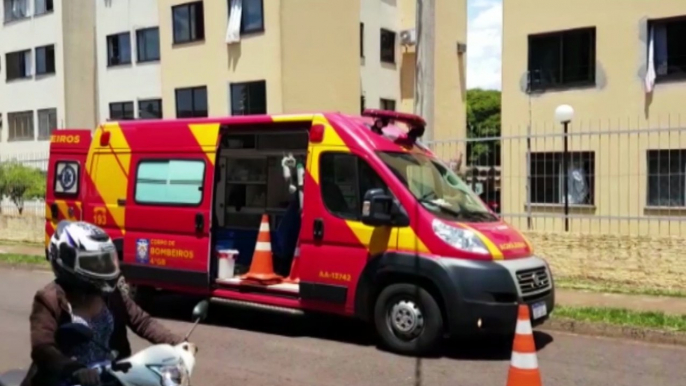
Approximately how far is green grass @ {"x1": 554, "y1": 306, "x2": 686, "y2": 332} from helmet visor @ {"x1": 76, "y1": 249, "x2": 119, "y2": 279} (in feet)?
22.9

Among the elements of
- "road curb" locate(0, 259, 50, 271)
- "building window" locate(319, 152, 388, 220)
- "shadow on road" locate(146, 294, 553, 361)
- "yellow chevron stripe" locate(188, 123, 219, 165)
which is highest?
"yellow chevron stripe" locate(188, 123, 219, 165)

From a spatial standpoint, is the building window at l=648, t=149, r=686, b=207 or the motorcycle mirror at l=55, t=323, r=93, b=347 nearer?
the motorcycle mirror at l=55, t=323, r=93, b=347

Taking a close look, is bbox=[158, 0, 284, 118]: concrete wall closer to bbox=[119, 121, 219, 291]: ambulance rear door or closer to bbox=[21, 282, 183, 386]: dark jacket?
bbox=[119, 121, 219, 291]: ambulance rear door

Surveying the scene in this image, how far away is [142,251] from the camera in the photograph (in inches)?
391

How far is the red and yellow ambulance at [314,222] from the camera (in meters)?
7.70

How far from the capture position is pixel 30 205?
73.4ft

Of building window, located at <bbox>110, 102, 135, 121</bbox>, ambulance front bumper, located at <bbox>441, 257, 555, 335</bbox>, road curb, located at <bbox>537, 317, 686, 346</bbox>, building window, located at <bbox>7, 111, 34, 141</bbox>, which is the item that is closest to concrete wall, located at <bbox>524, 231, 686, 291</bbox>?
road curb, located at <bbox>537, 317, 686, 346</bbox>

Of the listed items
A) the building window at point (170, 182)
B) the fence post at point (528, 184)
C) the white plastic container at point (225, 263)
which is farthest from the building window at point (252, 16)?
the white plastic container at point (225, 263)

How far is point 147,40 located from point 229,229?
22790 mm

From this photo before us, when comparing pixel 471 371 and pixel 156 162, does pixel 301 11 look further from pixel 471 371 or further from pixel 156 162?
pixel 471 371

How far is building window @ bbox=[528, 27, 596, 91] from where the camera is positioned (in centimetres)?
1791

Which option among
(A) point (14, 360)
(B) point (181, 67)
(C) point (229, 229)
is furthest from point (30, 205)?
(A) point (14, 360)

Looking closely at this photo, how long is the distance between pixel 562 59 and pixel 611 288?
8.25 meters

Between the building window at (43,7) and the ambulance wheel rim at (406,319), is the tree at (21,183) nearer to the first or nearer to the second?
the building window at (43,7)
